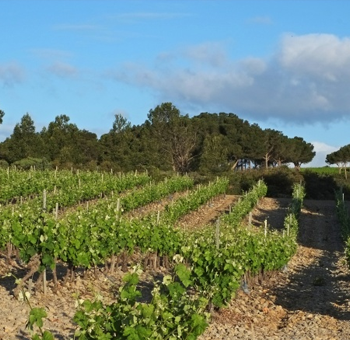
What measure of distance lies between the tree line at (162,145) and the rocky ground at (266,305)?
3444 cm

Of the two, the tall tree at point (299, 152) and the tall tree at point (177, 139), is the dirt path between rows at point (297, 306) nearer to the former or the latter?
the tall tree at point (177, 139)

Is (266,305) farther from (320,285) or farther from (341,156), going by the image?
(341,156)

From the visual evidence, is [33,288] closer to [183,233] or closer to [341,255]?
[183,233]

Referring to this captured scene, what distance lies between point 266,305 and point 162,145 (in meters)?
59.0

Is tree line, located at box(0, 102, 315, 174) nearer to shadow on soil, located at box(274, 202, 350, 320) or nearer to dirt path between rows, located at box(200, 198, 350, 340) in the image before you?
shadow on soil, located at box(274, 202, 350, 320)

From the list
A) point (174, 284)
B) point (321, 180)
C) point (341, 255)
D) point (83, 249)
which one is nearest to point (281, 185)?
point (321, 180)

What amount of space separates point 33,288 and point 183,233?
4.53 metres

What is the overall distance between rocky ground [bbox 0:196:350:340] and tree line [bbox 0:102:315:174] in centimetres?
3444

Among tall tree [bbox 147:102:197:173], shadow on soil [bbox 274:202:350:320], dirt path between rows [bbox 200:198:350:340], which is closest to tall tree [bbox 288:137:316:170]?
tall tree [bbox 147:102:197:173]

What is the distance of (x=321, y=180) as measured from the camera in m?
53.8

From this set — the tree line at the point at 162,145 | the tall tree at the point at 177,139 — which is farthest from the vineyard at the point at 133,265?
the tall tree at the point at 177,139

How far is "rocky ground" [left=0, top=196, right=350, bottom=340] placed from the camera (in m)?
10.8

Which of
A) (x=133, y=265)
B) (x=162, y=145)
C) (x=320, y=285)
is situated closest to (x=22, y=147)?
(x=162, y=145)

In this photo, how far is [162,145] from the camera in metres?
71.9
